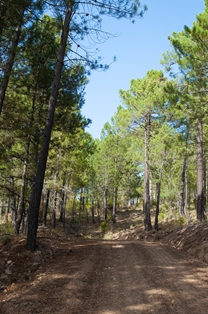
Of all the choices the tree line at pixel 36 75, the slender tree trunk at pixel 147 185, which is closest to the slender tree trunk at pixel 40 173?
the tree line at pixel 36 75

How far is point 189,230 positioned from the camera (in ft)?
42.2

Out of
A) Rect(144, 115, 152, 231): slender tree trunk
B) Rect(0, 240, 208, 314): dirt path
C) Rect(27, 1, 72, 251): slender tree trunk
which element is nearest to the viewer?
Rect(0, 240, 208, 314): dirt path

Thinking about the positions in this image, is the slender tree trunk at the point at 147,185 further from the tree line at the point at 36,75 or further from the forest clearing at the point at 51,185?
the tree line at the point at 36,75

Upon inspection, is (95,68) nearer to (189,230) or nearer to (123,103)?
(189,230)

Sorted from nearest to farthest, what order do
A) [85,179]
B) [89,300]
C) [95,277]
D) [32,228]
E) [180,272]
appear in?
[89,300]
[95,277]
[180,272]
[32,228]
[85,179]

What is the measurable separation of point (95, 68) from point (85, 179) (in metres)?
21.2

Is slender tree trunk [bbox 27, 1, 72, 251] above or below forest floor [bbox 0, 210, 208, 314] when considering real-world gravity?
above

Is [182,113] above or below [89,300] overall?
above

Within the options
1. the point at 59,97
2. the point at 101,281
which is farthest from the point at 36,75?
the point at 101,281

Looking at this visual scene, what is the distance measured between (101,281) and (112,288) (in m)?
0.57

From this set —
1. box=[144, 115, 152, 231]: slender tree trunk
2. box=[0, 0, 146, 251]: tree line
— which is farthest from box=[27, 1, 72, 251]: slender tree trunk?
box=[144, 115, 152, 231]: slender tree trunk

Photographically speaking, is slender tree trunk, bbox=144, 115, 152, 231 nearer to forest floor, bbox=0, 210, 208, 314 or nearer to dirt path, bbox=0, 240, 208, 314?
forest floor, bbox=0, 210, 208, 314

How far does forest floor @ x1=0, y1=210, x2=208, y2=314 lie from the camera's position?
4750 millimetres

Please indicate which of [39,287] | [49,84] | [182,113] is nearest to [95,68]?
[49,84]
